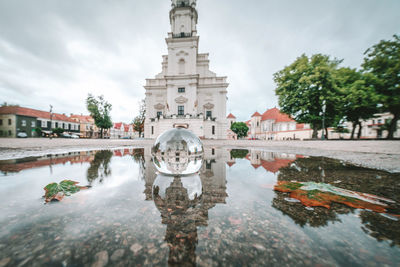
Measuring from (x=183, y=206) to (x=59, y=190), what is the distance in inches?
59.2

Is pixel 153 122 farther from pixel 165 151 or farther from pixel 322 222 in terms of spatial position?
pixel 322 222

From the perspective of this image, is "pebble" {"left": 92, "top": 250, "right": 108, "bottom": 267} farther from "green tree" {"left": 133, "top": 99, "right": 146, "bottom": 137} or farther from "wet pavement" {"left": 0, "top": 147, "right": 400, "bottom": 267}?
"green tree" {"left": 133, "top": 99, "right": 146, "bottom": 137}

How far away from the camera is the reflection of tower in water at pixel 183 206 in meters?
0.79

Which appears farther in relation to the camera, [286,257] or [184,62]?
[184,62]

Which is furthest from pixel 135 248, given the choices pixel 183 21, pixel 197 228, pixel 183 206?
pixel 183 21

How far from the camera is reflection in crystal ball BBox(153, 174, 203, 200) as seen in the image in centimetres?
153

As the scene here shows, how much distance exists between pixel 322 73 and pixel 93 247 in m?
22.5

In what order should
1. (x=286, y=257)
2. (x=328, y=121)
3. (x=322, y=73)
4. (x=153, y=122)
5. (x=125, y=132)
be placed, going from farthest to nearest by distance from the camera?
(x=125, y=132) → (x=153, y=122) → (x=328, y=121) → (x=322, y=73) → (x=286, y=257)

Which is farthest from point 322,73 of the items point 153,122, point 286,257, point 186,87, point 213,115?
point 153,122

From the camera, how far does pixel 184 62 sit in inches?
1036

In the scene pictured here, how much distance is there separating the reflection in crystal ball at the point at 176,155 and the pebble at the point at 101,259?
1536mm

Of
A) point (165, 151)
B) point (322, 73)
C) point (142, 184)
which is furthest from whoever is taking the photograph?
point (322, 73)

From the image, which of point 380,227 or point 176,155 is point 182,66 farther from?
point 380,227

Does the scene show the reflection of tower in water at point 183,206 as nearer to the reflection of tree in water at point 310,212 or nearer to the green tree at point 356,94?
the reflection of tree in water at point 310,212
